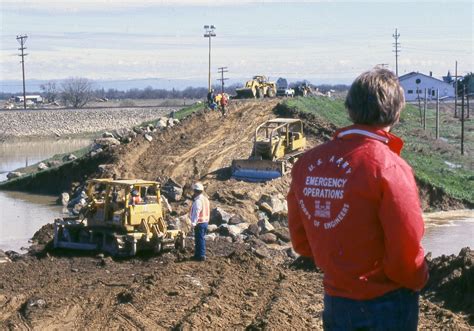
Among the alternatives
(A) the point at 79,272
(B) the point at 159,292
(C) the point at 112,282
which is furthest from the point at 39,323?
(A) the point at 79,272

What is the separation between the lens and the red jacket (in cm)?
442

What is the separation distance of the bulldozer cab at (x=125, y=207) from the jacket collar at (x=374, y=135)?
52.5 feet

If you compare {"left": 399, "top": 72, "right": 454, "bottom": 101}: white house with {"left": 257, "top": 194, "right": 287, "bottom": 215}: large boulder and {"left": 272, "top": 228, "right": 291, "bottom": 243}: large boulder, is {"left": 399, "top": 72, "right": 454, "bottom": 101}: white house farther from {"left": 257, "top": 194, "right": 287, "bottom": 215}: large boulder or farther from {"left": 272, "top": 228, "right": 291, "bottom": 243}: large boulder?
{"left": 272, "top": 228, "right": 291, "bottom": 243}: large boulder

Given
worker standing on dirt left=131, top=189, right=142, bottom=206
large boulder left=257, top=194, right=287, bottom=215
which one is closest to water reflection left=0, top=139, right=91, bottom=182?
large boulder left=257, top=194, right=287, bottom=215

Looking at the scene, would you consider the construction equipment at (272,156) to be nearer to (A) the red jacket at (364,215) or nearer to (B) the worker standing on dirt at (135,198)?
(B) the worker standing on dirt at (135,198)

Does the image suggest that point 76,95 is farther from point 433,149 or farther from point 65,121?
point 433,149

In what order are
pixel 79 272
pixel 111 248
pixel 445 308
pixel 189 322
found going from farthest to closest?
pixel 111 248 < pixel 79 272 < pixel 445 308 < pixel 189 322

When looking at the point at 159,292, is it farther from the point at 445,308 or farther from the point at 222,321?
the point at 445,308

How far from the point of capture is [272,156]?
113 ft

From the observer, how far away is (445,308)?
14.2 meters

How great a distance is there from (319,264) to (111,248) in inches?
645

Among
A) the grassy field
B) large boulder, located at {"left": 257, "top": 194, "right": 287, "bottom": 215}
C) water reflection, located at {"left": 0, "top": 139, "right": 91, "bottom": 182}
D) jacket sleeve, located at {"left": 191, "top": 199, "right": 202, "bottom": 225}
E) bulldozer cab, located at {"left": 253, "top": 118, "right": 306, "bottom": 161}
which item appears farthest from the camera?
water reflection, located at {"left": 0, "top": 139, "right": 91, "bottom": 182}

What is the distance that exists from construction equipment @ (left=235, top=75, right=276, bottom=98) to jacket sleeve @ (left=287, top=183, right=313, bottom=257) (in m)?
56.7

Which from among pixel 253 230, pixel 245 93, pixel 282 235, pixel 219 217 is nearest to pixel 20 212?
pixel 219 217
